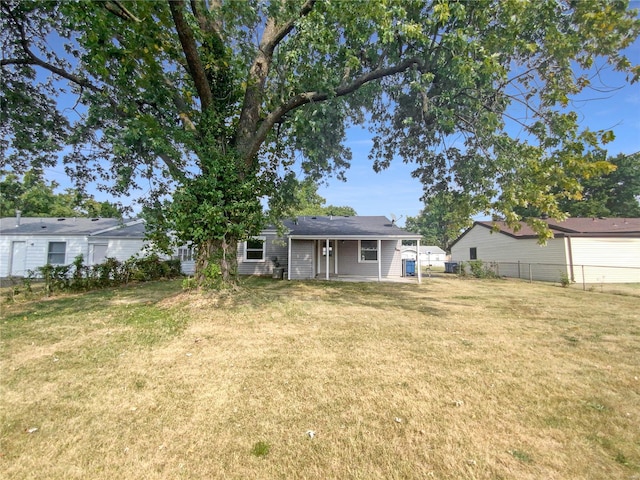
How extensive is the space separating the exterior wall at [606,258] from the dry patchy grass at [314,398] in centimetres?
1206

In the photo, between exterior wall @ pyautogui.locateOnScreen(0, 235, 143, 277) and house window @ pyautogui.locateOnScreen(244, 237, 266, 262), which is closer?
house window @ pyautogui.locateOnScreen(244, 237, 266, 262)

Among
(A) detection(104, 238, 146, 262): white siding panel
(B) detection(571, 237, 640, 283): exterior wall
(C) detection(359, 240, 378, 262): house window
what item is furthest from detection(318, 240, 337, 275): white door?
(B) detection(571, 237, 640, 283): exterior wall

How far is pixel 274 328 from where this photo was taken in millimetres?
5730

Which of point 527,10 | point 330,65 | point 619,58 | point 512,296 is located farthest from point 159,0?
point 512,296

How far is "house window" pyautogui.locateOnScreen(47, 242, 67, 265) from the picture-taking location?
1678cm

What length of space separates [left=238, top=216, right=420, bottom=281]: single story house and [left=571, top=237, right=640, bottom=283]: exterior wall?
895 centimetres

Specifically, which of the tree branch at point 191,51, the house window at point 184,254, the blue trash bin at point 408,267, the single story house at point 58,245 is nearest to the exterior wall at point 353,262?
the blue trash bin at point 408,267

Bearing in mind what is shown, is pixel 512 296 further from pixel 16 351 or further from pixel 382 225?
pixel 16 351

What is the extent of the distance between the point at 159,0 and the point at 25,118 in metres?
6.29

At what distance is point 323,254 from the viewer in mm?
16578

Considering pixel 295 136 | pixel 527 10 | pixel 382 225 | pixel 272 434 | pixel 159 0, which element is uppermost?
pixel 527 10

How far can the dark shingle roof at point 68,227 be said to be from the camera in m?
16.8

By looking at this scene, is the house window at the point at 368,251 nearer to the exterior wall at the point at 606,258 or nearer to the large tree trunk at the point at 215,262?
the large tree trunk at the point at 215,262

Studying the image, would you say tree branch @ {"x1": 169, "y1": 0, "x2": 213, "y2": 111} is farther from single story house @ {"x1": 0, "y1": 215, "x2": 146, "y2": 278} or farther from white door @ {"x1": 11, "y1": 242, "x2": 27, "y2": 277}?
white door @ {"x1": 11, "y1": 242, "x2": 27, "y2": 277}
